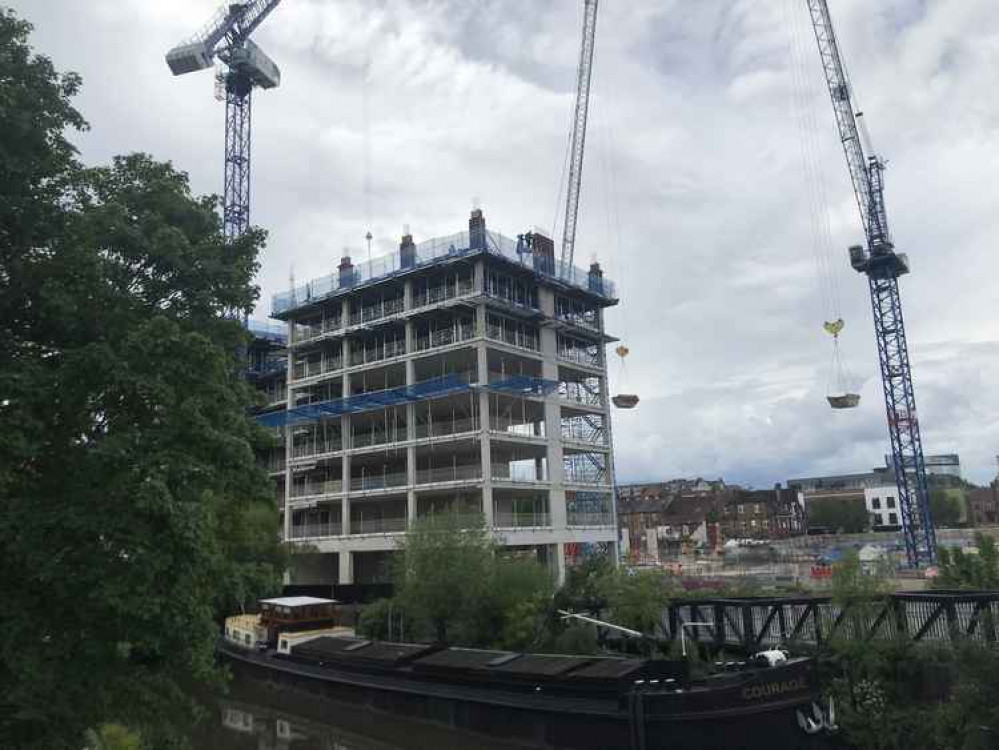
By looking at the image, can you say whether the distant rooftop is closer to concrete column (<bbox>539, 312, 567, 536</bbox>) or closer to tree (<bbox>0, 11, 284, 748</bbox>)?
concrete column (<bbox>539, 312, 567, 536</bbox>)

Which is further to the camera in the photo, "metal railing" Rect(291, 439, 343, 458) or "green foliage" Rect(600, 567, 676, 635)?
"metal railing" Rect(291, 439, 343, 458)

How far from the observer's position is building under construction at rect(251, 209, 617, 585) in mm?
53750

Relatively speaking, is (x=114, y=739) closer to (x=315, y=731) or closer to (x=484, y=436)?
(x=315, y=731)

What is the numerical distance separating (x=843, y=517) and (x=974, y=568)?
373ft

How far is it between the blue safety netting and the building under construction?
0.12 m

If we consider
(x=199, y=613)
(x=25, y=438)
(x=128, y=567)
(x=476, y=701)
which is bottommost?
(x=476, y=701)

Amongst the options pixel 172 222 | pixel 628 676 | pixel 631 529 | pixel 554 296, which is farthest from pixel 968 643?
pixel 631 529

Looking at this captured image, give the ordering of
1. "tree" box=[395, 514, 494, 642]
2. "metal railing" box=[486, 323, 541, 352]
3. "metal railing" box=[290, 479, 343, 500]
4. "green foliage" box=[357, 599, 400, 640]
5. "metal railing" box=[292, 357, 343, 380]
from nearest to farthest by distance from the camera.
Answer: "tree" box=[395, 514, 494, 642] → "green foliage" box=[357, 599, 400, 640] → "metal railing" box=[486, 323, 541, 352] → "metal railing" box=[290, 479, 343, 500] → "metal railing" box=[292, 357, 343, 380]

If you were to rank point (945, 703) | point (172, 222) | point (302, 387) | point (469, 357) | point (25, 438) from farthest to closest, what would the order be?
point (302, 387) < point (469, 357) < point (945, 703) < point (172, 222) < point (25, 438)

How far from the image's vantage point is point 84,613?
470 inches

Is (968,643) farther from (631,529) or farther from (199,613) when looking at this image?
(631,529)

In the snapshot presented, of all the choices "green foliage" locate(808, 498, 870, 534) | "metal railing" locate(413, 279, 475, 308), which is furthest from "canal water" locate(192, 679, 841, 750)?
"green foliage" locate(808, 498, 870, 534)

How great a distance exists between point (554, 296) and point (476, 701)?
3707 centimetres

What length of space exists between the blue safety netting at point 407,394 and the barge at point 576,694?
19.9 m
